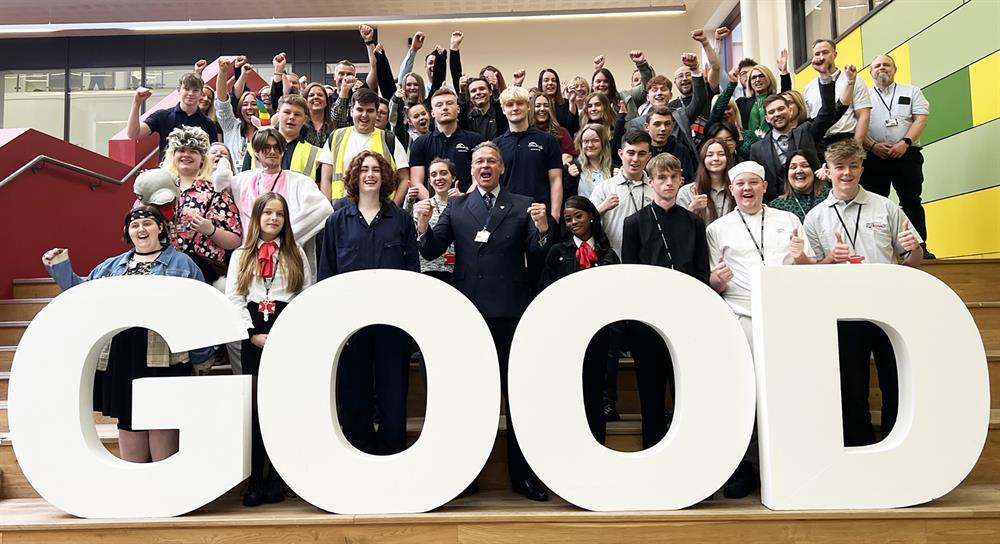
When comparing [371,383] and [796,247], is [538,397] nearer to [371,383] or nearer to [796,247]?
[371,383]

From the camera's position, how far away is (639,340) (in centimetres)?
287

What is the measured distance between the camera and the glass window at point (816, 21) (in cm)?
776

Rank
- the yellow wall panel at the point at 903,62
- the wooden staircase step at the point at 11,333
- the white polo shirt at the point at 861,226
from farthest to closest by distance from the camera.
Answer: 1. the yellow wall panel at the point at 903,62
2. the wooden staircase step at the point at 11,333
3. the white polo shirt at the point at 861,226

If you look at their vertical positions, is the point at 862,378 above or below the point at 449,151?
below

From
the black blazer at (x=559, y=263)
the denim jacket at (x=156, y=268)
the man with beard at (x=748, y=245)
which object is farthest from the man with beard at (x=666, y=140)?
the denim jacket at (x=156, y=268)

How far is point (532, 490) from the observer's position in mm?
2789

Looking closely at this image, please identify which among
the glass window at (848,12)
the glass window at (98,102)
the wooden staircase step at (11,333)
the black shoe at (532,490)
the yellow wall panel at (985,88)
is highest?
the glass window at (98,102)

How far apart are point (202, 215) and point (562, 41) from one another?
8.95m

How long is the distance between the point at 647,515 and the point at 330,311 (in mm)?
1263

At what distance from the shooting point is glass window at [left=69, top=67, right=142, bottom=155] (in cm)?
1191

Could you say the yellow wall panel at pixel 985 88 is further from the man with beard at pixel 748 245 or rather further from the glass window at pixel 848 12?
the man with beard at pixel 748 245

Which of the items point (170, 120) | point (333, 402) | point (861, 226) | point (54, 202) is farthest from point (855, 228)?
point (54, 202)

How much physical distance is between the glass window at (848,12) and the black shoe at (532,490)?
233 inches

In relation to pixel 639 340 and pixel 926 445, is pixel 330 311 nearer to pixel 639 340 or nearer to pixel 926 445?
pixel 639 340
